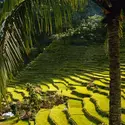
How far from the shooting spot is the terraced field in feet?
43.1

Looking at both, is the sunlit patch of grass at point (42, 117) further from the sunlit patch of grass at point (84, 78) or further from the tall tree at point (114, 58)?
the tall tree at point (114, 58)

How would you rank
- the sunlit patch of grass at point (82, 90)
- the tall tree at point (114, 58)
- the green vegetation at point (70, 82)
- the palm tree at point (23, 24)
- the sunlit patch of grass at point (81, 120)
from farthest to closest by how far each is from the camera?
the sunlit patch of grass at point (82, 90)
the green vegetation at point (70, 82)
the sunlit patch of grass at point (81, 120)
the tall tree at point (114, 58)
the palm tree at point (23, 24)

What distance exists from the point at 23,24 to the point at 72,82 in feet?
53.9

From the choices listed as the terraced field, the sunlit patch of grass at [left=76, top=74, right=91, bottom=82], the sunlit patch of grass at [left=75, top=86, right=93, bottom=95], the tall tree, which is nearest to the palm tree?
the tall tree

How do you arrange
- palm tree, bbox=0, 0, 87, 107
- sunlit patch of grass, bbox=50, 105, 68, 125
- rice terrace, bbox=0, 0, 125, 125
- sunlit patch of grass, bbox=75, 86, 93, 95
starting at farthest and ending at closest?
1. sunlit patch of grass, bbox=75, 86, 93, 95
2. sunlit patch of grass, bbox=50, 105, 68, 125
3. rice terrace, bbox=0, 0, 125, 125
4. palm tree, bbox=0, 0, 87, 107

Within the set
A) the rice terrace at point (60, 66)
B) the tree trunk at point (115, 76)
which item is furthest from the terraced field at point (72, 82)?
the tree trunk at point (115, 76)

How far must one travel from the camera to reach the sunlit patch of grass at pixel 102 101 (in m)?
13.3

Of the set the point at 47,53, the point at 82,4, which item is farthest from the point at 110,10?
the point at 47,53

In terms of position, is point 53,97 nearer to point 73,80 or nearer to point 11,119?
point 11,119

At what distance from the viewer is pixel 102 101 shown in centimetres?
1461

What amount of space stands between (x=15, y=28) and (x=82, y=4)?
0.90 m

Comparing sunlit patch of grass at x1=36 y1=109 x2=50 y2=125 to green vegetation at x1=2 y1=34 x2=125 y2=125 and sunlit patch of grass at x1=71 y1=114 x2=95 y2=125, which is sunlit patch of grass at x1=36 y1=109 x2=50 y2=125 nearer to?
green vegetation at x1=2 y1=34 x2=125 y2=125

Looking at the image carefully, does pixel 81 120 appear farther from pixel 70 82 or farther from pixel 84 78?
pixel 84 78

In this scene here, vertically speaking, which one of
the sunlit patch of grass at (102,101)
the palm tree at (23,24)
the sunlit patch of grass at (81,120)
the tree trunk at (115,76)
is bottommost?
the sunlit patch of grass at (81,120)
